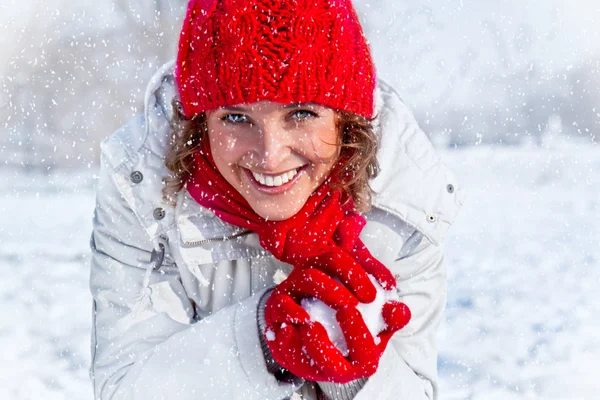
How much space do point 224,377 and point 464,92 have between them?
16.9 feet

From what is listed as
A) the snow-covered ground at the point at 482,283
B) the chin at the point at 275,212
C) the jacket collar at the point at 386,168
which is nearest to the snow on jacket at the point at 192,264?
the jacket collar at the point at 386,168

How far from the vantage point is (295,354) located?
1.66 m

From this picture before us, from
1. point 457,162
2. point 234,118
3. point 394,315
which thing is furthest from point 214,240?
point 457,162

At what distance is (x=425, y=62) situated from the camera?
672cm

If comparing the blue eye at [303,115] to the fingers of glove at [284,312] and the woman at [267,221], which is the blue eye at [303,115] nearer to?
the woman at [267,221]

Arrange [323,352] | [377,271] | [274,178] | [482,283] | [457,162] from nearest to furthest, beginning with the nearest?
[323,352], [377,271], [274,178], [482,283], [457,162]

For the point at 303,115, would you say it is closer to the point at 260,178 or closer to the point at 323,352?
the point at 260,178

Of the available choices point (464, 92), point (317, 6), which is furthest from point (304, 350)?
point (464, 92)

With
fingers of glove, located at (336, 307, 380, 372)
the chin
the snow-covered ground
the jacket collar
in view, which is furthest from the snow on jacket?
the snow-covered ground

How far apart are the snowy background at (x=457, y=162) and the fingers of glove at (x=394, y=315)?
50.6 inches

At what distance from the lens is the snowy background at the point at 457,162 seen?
316 centimetres

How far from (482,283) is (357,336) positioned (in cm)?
237

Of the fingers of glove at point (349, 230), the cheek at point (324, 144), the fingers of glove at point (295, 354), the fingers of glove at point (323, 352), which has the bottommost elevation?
the fingers of glove at point (295, 354)

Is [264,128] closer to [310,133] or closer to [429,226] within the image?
[310,133]
